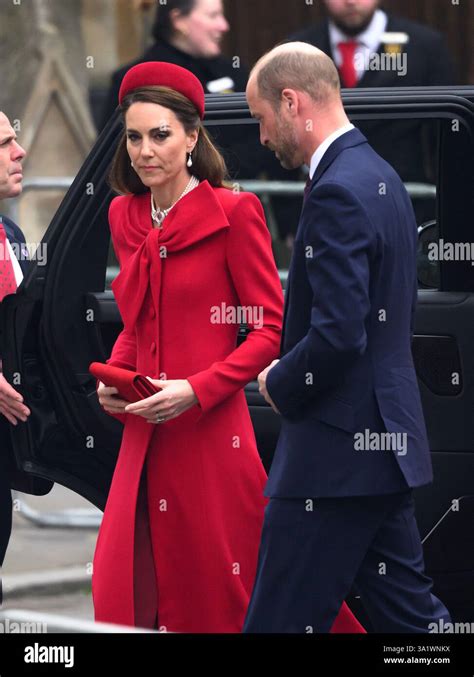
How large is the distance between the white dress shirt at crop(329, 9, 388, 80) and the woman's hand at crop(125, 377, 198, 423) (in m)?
4.03

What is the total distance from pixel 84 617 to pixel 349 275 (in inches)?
117

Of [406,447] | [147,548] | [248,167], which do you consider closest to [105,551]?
[147,548]

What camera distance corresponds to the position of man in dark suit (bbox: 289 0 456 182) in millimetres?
7805

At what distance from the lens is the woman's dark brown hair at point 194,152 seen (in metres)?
4.50

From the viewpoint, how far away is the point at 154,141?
4.48m

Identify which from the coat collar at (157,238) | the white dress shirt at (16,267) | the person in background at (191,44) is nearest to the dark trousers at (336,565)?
the coat collar at (157,238)

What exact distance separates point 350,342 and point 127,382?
695 mm

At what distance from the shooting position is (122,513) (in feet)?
15.0

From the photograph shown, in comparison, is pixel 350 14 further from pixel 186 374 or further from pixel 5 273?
pixel 186 374

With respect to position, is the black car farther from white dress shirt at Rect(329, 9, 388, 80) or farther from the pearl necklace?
white dress shirt at Rect(329, 9, 388, 80)

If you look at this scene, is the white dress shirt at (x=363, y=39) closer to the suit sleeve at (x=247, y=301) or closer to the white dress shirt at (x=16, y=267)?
the white dress shirt at (x=16, y=267)
